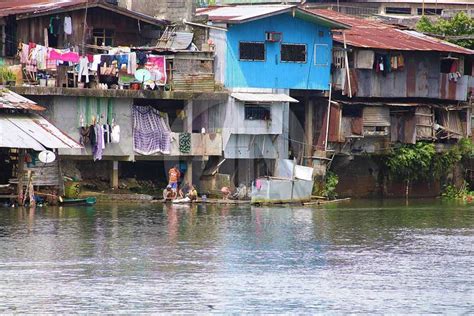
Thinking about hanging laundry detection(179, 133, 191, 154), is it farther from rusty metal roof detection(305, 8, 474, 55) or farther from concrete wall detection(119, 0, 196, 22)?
rusty metal roof detection(305, 8, 474, 55)

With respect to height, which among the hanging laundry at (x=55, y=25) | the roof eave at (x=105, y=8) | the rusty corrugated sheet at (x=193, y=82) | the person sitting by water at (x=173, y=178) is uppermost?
the roof eave at (x=105, y=8)

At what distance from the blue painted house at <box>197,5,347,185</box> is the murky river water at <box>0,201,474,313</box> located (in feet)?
8.87

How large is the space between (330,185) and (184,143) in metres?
4.45

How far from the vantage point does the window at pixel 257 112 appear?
140 ft

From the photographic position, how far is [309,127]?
146 feet

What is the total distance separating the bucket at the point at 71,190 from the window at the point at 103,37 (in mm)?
4216

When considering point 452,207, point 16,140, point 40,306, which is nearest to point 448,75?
point 452,207

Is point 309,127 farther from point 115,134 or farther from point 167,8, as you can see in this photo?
point 115,134

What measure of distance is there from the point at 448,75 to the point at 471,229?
10182mm

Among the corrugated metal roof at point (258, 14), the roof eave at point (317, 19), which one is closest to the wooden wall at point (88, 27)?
the corrugated metal roof at point (258, 14)

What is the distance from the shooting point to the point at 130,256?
3128 cm

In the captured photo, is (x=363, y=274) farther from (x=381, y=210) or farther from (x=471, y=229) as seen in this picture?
(x=381, y=210)

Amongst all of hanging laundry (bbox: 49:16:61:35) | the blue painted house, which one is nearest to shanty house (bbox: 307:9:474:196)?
the blue painted house

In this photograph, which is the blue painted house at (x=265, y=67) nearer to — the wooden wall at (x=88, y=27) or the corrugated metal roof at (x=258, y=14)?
the corrugated metal roof at (x=258, y=14)
